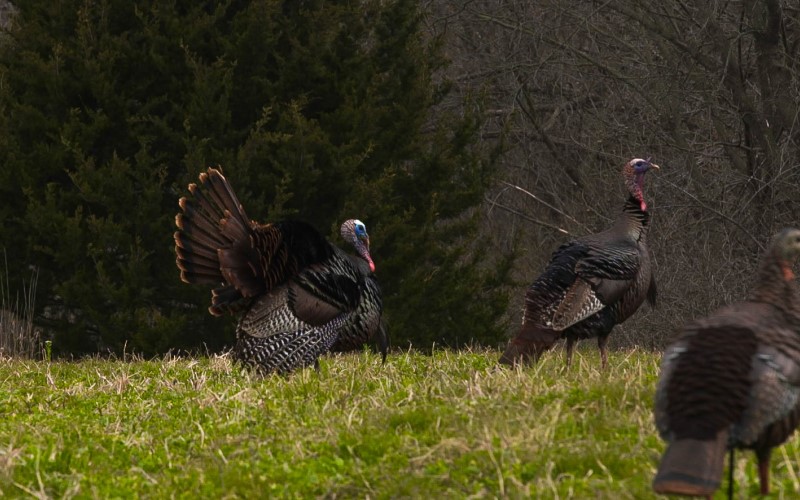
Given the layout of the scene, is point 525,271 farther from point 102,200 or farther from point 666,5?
point 102,200

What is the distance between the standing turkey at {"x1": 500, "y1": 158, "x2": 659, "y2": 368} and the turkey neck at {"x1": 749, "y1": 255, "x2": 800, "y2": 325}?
3.27 m

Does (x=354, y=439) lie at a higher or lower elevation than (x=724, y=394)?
lower

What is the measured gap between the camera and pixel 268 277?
28.9 ft

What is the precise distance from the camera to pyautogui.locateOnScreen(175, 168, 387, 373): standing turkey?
28.2 feet

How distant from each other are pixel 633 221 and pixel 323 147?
4.91 metres

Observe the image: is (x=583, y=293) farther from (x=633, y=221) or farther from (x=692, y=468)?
(x=692, y=468)

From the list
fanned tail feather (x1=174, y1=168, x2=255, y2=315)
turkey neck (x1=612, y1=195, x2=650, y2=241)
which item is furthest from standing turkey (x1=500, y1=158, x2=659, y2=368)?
fanned tail feather (x1=174, y1=168, x2=255, y2=315)

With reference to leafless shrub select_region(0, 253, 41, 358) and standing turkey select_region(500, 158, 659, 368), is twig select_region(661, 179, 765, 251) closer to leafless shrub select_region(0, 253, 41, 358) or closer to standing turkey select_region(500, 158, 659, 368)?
standing turkey select_region(500, 158, 659, 368)

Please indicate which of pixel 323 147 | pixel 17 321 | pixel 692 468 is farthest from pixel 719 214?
pixel 692 468

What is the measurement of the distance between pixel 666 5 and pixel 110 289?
27.3 feet

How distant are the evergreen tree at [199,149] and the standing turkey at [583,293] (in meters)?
4.46

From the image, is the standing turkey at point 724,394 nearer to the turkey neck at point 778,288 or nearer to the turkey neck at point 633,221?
the turkey neck at point 778,288

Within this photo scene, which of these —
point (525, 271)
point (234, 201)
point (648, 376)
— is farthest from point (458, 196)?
point (648, 376)

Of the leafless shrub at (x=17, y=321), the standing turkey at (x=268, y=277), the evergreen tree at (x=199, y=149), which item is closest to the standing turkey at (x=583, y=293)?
the standing turkey at (x=268, y=277)
